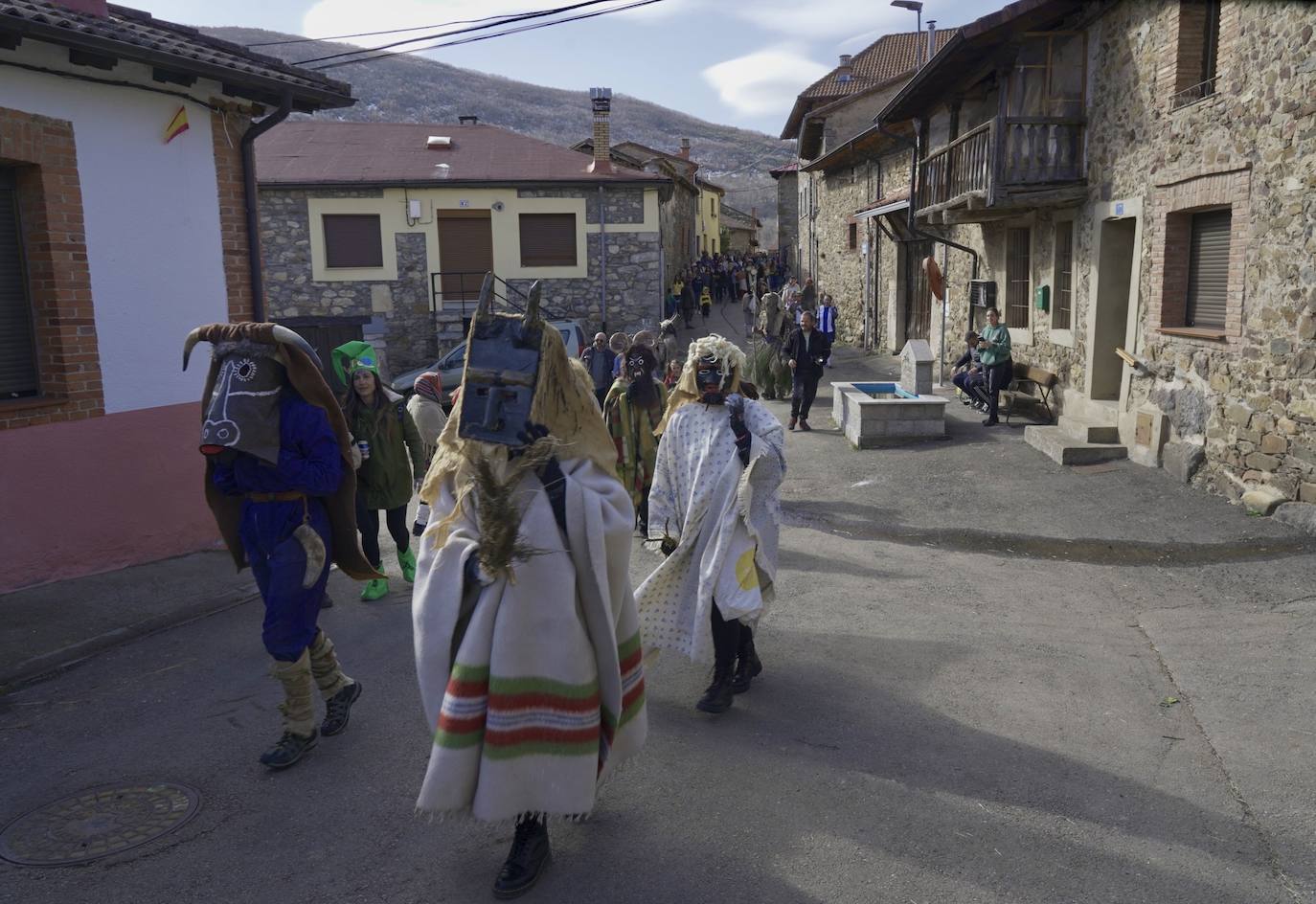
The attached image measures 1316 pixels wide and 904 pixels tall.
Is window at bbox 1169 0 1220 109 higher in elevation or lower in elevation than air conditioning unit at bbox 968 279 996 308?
higher

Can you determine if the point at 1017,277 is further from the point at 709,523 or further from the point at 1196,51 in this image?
the point at 709,523

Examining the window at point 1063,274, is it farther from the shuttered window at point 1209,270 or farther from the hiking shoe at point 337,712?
A: the hiking shoe at point 337,712

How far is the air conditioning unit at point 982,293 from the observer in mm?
15961

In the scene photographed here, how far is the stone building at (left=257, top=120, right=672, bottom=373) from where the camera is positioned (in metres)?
23.0

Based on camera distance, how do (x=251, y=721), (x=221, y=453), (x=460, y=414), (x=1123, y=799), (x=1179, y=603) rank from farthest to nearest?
1. (x=1179, y=603)
2. (x=251, y=721)
3. (x=221, y=453)
4. (x=1123, y=799)
5. (x=460, y=414)

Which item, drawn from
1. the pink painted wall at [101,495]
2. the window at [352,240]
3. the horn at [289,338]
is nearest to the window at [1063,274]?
the pink painted wall at [101,495]

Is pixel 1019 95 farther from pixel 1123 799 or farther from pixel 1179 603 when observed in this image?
pixel 1123 799

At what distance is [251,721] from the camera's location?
482 cm

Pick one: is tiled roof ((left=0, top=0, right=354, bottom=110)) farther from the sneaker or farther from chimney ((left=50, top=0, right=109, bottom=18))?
the sneaker

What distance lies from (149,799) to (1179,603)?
6174mm

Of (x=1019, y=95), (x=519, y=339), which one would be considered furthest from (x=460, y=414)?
(x=1019, y=95)

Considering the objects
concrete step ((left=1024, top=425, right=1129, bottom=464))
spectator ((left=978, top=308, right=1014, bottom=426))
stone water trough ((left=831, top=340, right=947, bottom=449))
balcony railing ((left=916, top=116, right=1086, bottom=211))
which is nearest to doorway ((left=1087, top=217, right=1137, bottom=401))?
balcony railing ((left=916, top=116, right=1086, bottom=211))

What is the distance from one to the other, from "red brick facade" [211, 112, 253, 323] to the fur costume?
19.1 ft

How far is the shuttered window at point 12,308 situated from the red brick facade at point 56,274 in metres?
0.06
